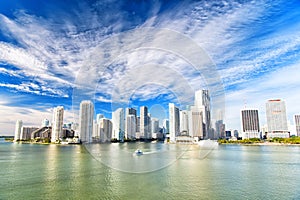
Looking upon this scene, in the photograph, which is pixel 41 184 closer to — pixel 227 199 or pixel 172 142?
pixel 227 199

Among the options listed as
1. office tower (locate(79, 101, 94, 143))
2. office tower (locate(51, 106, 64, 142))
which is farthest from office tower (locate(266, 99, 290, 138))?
office tower (locate(79, 101, 94, 143))

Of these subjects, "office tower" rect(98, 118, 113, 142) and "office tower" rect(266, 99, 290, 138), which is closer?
"office tower" rect(98, 118, 113, 142)

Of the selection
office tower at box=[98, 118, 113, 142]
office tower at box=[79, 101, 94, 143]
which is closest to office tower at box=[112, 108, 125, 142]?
office tower at box=[79, 101, 94, 143]

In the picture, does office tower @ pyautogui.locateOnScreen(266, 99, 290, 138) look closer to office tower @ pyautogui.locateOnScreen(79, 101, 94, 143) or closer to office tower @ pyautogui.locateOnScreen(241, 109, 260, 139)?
office tower @ pyautogui.locateOnScreen(241, 109, 260, 139)

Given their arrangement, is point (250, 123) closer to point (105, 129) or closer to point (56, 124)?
point (105, 129)

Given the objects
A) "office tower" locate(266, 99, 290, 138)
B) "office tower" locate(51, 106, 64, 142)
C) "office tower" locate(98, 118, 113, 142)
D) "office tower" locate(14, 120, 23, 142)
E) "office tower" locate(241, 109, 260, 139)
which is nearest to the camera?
"office tower" locate(98, 118, 113, 142)

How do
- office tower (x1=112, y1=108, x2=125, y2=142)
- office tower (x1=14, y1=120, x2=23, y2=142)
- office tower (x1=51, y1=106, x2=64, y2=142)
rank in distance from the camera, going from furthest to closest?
office tower (x1=14, y1=120, x2=23, y2=142) → office tower (x1=51, y1=106, x2=64, y2=142) → office tower (x1=112, y1=108, x2=125, y2=142)

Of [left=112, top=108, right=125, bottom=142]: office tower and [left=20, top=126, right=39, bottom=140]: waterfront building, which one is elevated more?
[left=112, top=108, right=125, bottom=142]: office tower
